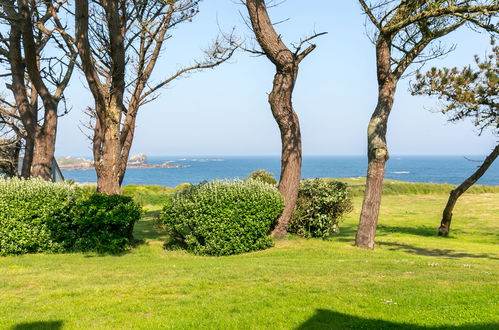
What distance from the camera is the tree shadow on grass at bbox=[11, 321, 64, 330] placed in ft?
19.7

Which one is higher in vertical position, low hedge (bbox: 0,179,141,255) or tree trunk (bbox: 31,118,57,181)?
tree trunk (bbox: 31,118,57,181)

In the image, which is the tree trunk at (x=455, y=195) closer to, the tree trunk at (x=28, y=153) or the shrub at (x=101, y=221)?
the shrub at (x=101, y=221)

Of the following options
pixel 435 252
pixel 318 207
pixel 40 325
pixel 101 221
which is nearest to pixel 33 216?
pixel 101 221

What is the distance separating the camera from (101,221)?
12.6 meters

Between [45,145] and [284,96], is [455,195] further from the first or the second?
[45,145]

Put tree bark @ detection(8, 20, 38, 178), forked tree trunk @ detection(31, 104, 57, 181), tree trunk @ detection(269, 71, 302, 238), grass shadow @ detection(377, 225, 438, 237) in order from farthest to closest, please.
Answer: grass shadow @ detection(377, 225, 438, 237), tree bark @ detection(8, 20, 38, 178), forked tree trunk @ detection(31, 104, 57, 181), tree trunk @ detection(269, 71, 302, 238)

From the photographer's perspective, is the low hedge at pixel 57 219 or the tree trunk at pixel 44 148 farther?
the tree trunk at pixel 44 148

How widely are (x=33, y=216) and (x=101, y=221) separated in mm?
1984

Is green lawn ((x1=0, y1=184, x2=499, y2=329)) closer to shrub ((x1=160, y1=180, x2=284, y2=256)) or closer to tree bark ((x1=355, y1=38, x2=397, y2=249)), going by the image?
shrub ((x1=160, y1=180, x2=284, y2=256))

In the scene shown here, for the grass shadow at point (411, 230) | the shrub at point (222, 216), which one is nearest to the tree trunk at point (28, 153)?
the shrub at point (222, 216)

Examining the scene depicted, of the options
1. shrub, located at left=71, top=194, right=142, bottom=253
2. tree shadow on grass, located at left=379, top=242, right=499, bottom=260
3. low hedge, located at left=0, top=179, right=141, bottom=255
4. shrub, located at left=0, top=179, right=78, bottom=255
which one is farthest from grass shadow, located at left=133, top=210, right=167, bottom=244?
tree shadow on grass, located at left=379, top=242, right=499, bottom=260

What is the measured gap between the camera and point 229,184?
13.0 m

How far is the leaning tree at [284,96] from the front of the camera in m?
13.8

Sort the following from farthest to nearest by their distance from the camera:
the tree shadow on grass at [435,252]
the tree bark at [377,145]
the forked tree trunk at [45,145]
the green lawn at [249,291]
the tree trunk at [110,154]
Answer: the forked tree trunk at [45,145] < the tree trunk at [110,154] < the tree shadow on grass at [435,252] < the tree bark at [377,145] < the green lawn at [249,291]
